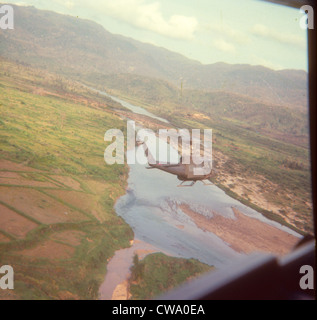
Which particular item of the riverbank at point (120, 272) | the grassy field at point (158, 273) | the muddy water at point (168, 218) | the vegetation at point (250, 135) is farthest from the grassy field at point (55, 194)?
the vegetation at point (250, 135)

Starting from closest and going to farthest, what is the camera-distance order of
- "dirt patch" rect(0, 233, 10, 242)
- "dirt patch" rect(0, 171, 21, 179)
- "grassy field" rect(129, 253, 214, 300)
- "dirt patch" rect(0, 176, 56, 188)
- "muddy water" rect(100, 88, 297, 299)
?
"grassy field" rect(129, 253, 214, 300) → "dirt patch" rect(0, 233, 10, 242) → "muddy water" rect(100, 88, 297, 299) → "dirt patch" rect(0, 176, 56, 188) → "dirt patch" rect(0, 171, 21, 179)

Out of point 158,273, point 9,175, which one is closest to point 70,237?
point 158,273

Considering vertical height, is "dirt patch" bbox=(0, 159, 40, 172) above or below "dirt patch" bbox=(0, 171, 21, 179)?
above

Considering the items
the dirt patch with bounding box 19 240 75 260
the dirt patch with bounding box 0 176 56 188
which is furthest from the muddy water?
the dirt patch with bounding box 0 176 56 188

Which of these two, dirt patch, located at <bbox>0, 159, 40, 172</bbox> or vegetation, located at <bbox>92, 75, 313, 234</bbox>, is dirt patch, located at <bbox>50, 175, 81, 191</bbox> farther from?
vegetation, located at <bbox>92, 75, 313, 234</bbox>

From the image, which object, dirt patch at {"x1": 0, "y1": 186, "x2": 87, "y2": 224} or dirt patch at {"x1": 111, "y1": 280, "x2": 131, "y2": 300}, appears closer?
dirt patch at {"x1": 111, "y1": 280, "x2": 131, "y2": 300}
